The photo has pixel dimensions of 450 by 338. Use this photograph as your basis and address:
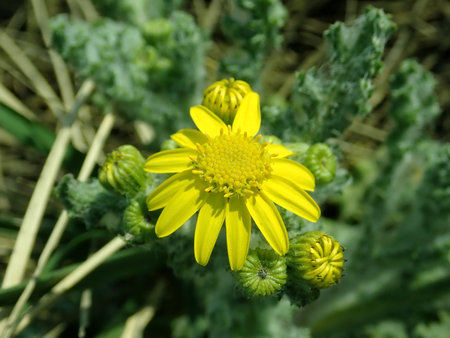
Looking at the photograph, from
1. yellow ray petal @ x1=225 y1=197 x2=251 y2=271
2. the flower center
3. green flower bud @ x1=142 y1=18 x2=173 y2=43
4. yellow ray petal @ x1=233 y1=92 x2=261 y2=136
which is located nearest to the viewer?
yellow ray petal @ x1=225 y1=197 x2=251 y2=271

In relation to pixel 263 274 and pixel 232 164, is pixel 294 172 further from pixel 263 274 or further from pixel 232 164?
pixel 263 274

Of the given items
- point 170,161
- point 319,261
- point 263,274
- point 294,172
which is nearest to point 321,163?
point 294,172

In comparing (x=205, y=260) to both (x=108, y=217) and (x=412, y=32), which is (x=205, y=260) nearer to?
(x=108, y=217)

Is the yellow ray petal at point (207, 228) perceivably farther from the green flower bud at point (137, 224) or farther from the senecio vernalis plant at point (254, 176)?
the green flower bud at point (137, 224)

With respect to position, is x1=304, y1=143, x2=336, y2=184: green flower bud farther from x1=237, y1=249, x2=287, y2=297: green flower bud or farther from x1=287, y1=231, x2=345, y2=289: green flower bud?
x1=237, y1=249, x2=287, y2=297: green flower bud

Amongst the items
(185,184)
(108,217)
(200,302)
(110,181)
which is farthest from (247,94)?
(200,302)

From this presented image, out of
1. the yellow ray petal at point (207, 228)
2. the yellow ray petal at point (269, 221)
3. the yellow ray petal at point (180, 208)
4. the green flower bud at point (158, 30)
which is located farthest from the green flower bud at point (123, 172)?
the green flower bud at point (158, 30)

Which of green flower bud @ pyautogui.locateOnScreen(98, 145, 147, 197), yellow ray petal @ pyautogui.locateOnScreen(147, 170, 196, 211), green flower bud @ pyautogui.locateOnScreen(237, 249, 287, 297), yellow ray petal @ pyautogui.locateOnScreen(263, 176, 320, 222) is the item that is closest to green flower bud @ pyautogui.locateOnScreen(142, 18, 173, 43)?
green flower bud @ pyautogui.locateOnScreen(98, 145, 147, 197)
